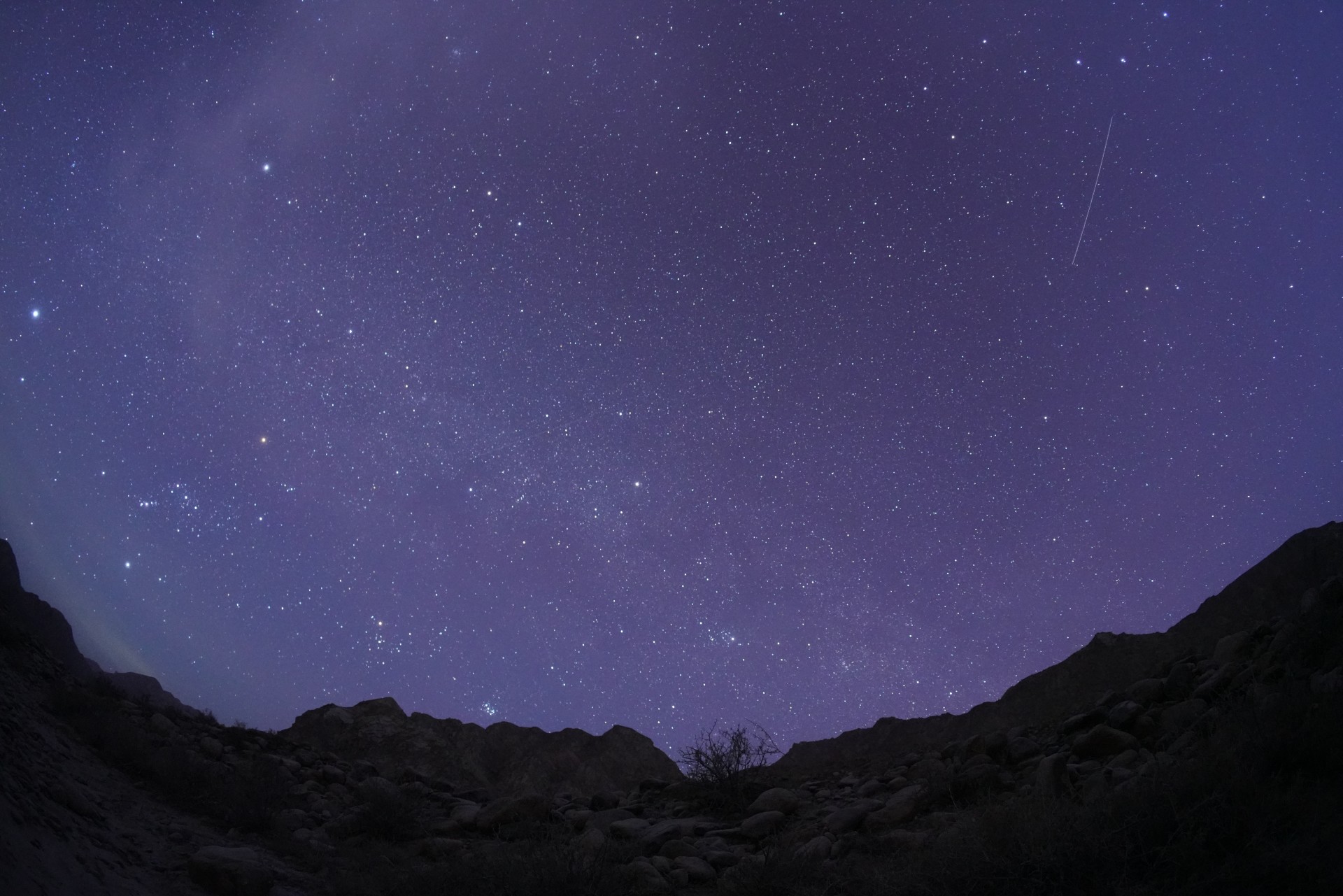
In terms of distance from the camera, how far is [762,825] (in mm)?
7910

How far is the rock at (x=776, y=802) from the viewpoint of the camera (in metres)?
8.62

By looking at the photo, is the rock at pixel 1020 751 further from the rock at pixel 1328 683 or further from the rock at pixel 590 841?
the rock at pixel 590 841

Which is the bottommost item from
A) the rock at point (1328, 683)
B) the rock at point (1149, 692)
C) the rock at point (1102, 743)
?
the rock at point (1102, 743)

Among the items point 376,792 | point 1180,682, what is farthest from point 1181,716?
point 376,792

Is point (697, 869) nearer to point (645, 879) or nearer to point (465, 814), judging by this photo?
point (645, 879)

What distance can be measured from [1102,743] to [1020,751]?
108 centimetres

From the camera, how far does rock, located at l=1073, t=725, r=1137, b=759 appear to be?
704 cm

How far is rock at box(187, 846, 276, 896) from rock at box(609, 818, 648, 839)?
3675 mm

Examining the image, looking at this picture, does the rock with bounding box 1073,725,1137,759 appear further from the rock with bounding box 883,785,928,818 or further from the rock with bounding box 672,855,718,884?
the rock with bounding box 672,855,718,884

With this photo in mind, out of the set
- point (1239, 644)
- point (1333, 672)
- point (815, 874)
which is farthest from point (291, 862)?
point (1239, 644)

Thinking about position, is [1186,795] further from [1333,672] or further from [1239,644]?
[1239,644]

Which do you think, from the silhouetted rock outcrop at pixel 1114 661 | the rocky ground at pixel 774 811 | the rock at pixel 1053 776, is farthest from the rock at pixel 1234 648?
the silhouetted rock outcrop at pixel 1114 661

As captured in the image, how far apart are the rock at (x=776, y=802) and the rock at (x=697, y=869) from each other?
2.05 meters

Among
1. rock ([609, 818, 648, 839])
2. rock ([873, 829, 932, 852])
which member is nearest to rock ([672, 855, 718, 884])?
rock ([609, 818, 648, 839])
